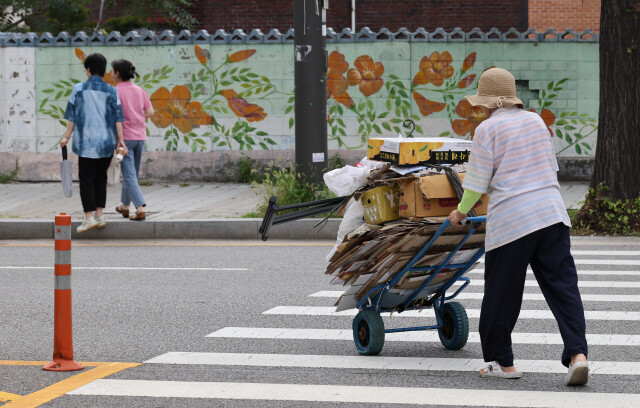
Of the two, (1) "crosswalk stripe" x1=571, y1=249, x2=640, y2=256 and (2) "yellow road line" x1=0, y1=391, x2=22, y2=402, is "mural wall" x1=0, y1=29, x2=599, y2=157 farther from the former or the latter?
(2) "yellow road line" x1=0, y1=391, x2=22, y2=402

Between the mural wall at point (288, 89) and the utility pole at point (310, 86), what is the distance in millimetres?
2993

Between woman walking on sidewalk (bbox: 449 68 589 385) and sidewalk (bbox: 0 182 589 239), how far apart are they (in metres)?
7.22

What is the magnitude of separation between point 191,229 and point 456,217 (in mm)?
7878

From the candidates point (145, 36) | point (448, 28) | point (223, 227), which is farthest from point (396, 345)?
point (448, 28)

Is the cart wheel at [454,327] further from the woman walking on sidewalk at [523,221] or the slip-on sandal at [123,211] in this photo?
the slip-on sandal at [123,211]

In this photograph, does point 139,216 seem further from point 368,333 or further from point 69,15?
point 69,15

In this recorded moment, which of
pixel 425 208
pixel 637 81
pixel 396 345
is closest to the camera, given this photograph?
pixel 425 208

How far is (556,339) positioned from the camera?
721 cm

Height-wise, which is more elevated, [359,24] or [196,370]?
[359,24]

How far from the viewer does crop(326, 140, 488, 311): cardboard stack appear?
6246mm

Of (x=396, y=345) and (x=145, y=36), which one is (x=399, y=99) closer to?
(x=145, y=36)

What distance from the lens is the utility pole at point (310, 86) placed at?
13727 mm

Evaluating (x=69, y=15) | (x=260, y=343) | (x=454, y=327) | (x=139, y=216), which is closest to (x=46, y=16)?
(x=69, y=15)

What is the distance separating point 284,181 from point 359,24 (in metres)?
11.3
